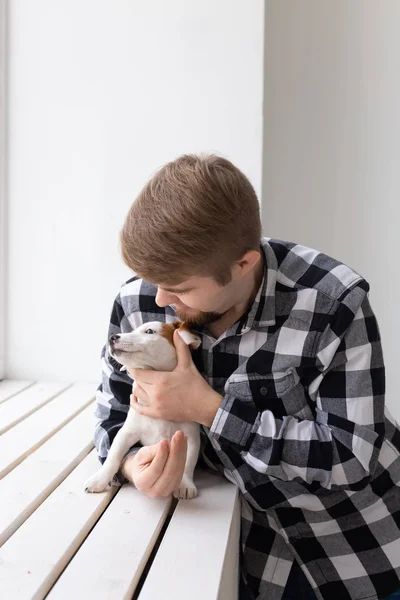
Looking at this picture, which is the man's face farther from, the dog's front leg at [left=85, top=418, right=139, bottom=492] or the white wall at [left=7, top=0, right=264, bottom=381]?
the white wall at [left=7, top=0, right=264, bottom=381]

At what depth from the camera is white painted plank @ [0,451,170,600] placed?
2.18ft

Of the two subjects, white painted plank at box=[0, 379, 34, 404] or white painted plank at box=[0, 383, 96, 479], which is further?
white painted plank at box=[0, 379, 34, 404]

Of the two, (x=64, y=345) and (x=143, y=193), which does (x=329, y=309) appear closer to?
(x=143, y=193)

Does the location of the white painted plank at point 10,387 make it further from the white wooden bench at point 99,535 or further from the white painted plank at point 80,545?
the white painted plank at point 80,545

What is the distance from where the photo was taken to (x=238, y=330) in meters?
0.92

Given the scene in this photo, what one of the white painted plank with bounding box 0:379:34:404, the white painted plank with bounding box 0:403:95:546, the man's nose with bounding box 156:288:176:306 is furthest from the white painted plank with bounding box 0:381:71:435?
the man's nose with bounding box 156:288:176:306

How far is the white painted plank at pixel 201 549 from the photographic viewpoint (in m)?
0.67

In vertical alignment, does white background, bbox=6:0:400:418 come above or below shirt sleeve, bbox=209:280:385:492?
above

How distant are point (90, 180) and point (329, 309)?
35.5 inches

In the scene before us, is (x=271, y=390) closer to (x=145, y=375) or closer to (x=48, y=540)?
(x=145, y=375)

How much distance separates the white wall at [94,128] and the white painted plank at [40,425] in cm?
14

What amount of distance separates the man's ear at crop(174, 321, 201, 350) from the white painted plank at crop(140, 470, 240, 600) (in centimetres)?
21

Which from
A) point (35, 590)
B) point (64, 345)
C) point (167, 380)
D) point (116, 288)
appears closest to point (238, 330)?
point (167, 380)

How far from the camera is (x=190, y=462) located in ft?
3.05
